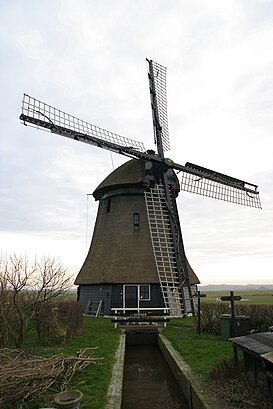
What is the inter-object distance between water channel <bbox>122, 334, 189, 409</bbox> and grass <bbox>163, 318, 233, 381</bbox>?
27.1 inches

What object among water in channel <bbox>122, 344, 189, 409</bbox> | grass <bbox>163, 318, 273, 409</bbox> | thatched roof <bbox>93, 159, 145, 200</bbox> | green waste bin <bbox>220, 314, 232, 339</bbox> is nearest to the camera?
grass <bbox>163, 318, 273, 409</bbox>

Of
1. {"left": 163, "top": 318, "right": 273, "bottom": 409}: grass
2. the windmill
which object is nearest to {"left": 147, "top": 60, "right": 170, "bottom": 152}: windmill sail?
the windmill

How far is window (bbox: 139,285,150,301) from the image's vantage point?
1870cm

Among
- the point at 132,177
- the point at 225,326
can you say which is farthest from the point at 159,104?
the point at 225,326

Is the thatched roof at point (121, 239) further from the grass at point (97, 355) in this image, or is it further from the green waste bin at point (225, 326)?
the green waste bin at point (225, 326)

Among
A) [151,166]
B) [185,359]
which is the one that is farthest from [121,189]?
[185,359]

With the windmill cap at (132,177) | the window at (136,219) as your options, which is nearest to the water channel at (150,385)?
the window at (136,219)

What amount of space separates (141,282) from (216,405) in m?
12.8

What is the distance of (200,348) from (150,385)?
240cm

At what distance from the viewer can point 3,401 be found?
218 inches

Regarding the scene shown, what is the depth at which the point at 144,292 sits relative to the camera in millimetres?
18781

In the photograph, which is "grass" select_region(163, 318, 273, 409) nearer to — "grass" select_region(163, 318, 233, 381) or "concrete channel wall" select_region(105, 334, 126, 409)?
"grass" select_region(163, 318, 233, 381)

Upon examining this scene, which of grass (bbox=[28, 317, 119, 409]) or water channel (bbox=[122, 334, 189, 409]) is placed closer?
grass (bbox=[28, 317, 119, 409])

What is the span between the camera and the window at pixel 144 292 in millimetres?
18703
